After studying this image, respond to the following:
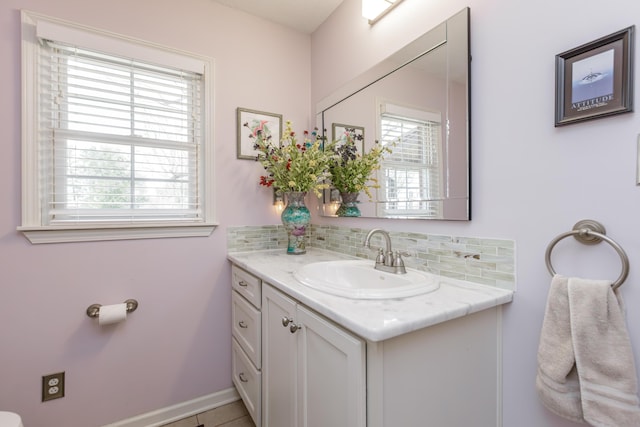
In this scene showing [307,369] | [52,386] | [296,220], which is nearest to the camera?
[307,369]

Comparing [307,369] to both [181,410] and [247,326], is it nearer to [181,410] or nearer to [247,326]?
[247,326]

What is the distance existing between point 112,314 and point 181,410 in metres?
0.72

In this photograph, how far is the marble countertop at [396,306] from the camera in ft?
2.42

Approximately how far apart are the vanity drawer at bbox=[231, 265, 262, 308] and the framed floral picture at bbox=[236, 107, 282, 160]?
2.39ft

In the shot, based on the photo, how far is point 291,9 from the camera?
1850 millimetres

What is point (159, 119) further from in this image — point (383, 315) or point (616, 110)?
point (616, 110)

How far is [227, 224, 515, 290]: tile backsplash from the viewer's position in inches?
40.3

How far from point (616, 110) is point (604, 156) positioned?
118 millimetres

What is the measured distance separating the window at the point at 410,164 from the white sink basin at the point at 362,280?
294mm

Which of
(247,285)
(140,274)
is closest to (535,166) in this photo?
(247,285)

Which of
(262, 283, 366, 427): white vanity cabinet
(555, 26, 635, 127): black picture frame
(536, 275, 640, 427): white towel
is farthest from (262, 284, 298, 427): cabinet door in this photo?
(555, 26, 635, 127): black picture frame

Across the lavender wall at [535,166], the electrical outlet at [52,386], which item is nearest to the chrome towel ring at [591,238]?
the lavender wall at [535,166]

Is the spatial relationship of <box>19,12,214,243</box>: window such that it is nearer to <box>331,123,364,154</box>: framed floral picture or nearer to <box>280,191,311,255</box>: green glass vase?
<box>280,191,311,255</box>: green glass vase

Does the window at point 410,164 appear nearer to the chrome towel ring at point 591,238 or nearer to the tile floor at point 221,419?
the chrome towel ring at point 591,238
